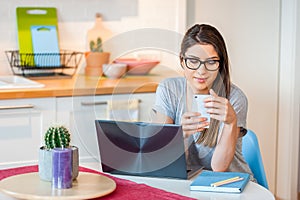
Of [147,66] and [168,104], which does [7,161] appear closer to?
[147,66]

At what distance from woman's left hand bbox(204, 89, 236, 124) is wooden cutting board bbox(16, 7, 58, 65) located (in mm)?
1889

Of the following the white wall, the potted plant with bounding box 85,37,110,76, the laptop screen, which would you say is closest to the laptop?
the laptop screen

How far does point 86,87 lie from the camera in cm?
323

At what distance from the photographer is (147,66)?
3.71m

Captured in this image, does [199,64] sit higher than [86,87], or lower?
higher

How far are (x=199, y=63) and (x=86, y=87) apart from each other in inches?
46.6

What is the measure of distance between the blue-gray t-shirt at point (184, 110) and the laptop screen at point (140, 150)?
0.26 meters

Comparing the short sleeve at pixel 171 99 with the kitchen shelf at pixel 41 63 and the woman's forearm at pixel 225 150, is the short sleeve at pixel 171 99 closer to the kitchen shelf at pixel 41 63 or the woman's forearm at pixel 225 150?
the woman's forearm at pixel 225 150

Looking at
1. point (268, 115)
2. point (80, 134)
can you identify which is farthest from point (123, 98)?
point (268, 115)

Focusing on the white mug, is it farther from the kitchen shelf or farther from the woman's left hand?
the kitchen shelf

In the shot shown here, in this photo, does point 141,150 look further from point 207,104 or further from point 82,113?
point 82,113

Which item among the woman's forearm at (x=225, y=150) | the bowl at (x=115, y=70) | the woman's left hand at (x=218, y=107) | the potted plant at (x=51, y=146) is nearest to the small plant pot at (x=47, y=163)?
the potted plant at (x=51, y=146)

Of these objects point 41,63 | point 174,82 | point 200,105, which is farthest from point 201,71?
point 41,63

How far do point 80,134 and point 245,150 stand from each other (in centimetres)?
112
